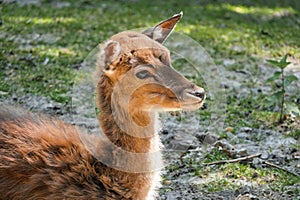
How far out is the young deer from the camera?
3842 millimetres

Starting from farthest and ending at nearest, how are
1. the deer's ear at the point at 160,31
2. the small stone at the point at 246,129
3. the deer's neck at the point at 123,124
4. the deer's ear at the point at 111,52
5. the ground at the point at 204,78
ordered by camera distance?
the small stone at the point at 246,129 < the ground at the point at 204,78 < the deer's ear at the point at 160,31 < the deer's neck at the point at 123,124 < the deer's ear at the point at 111,52

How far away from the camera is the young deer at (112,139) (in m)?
3.84

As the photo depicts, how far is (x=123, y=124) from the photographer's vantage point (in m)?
4.01

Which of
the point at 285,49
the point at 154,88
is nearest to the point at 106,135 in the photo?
the point at 154,88

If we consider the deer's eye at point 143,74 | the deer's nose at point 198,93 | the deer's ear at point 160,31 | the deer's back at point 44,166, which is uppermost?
the deer's ear at point 160,31

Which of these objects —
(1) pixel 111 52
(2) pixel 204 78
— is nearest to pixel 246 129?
(2) pixel 204 78

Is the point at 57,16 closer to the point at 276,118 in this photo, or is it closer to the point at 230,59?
the point at 230,59

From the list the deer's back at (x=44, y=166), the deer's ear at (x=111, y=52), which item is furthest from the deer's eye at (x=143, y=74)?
the deer's back at (x=44, y=166)

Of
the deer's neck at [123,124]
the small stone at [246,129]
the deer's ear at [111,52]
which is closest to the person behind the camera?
the deer's ear at [111,52]

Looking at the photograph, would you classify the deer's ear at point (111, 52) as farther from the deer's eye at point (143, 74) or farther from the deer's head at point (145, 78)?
the deer's eye at point (143, 74)

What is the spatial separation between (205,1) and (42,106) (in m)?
4.66

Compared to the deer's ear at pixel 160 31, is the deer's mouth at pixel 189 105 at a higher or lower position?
lower

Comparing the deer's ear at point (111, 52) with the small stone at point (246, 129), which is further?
the small stone at point (246, 129)

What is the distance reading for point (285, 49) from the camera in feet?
27.7
